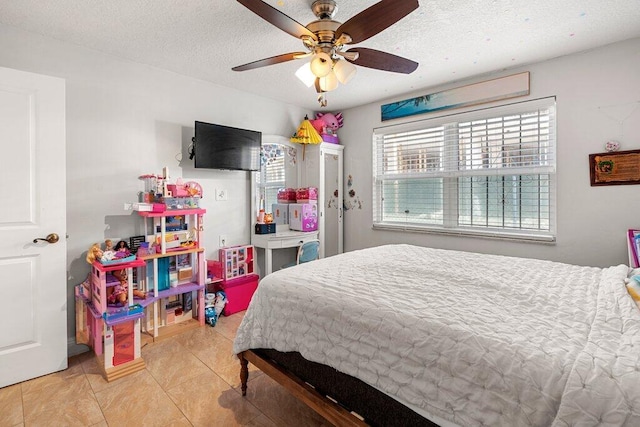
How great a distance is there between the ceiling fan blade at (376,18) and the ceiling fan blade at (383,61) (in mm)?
131

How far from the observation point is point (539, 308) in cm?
132

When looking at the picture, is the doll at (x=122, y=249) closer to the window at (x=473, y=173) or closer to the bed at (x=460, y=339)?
the bed at (x=460, y=339)

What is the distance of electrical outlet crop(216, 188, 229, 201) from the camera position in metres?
3.34

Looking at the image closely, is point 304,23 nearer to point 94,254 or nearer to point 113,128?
point 113,128

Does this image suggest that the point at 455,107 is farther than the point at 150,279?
Yes

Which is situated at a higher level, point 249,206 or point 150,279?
point 249,206

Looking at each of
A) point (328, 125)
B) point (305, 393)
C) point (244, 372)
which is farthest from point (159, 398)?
point (328, 125)

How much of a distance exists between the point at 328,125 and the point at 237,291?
233 cm

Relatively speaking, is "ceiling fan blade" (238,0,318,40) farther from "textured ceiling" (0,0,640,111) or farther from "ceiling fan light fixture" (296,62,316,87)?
"textured ceiling" (0,0,640,111)

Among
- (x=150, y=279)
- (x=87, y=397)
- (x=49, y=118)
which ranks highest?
(x=49, y=118)

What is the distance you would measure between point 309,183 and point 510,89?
7.71 ft

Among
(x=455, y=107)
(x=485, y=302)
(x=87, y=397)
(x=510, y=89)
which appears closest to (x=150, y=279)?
(x=87, y=397)

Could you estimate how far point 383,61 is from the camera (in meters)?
1.94

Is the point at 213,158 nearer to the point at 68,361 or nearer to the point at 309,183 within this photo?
the point at 309,183
